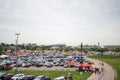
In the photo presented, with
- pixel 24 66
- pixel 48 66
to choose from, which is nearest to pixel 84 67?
pixel 48 66

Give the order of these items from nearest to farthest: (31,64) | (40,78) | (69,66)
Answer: (40,78) → (69,66) → (31,64)

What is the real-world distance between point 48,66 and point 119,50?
13488cm

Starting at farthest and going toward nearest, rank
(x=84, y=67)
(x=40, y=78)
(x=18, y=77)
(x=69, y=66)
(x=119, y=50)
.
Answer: (x=119, y=50), (x=69, y=66), (x=84, y=67), (x=18, y=77), (x=40, y=78)

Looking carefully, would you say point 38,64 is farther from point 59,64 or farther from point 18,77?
point 18,77

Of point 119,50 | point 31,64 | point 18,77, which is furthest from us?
point 119,50

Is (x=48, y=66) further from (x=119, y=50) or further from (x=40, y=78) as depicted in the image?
(x=119, y=50)

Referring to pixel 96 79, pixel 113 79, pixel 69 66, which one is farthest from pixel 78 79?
pixel 69 66

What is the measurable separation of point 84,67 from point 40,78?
2318 cm

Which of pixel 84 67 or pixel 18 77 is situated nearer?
pixel 18 77

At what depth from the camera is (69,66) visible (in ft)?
200

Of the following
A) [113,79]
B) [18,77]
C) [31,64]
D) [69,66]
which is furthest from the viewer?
[31,64]

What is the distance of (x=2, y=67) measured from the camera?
5272 centimetres

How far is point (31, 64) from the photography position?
66.1 m

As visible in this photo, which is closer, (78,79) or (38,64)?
(78,79)
